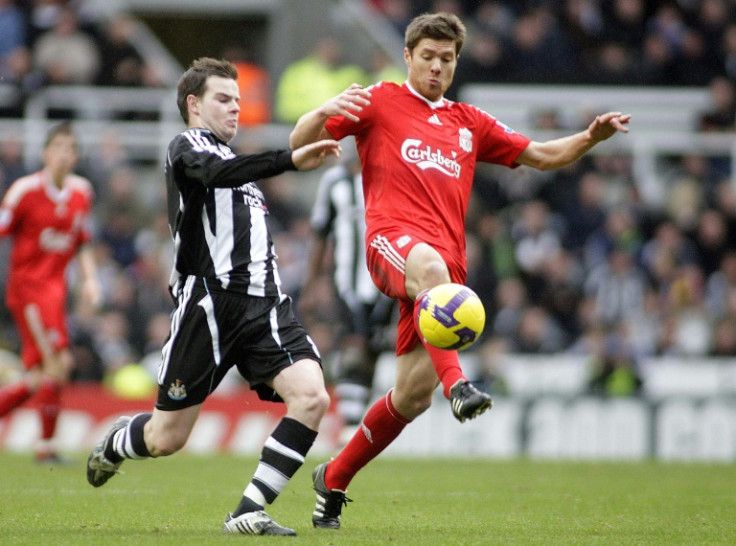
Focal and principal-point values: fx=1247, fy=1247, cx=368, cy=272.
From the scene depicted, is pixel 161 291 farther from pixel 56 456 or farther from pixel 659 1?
pixel 659 1

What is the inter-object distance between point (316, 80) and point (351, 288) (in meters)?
7.06

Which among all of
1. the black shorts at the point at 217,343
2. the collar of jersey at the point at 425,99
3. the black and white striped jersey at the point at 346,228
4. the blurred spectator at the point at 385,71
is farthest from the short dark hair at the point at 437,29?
the blurred spectator at the point at 385,71

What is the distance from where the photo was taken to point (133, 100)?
17234 mm

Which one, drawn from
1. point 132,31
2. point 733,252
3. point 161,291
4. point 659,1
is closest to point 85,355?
point 161,291

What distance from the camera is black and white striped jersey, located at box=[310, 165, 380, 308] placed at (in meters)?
10.7

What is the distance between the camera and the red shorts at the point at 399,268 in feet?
20.5

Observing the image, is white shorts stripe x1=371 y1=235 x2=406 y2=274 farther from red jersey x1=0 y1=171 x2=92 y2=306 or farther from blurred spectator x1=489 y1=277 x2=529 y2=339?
blurred spectator x1=489 y1=277 x2=529 y2=339

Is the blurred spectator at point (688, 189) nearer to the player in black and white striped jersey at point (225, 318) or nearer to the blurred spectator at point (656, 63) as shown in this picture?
the blurred spectator at point (656, 63)

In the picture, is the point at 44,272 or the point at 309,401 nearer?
the point at 309,401

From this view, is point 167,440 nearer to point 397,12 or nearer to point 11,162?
point 11,162

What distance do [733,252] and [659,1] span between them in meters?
5.89

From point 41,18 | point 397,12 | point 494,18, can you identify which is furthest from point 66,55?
point 494,18

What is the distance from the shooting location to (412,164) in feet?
21.3

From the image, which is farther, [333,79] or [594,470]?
[333,79]
